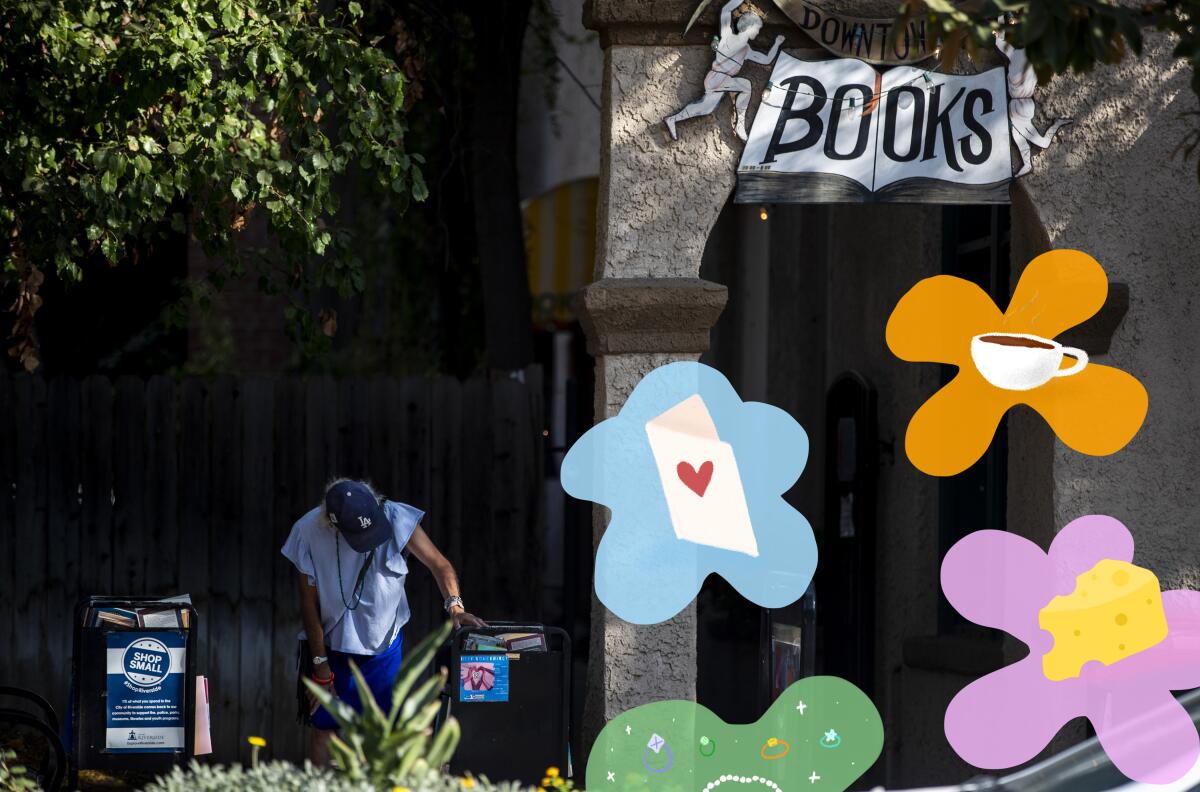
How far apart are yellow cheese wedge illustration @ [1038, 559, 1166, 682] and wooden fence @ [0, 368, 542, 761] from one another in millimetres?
2828

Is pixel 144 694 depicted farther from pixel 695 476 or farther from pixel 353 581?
pixel 695 476

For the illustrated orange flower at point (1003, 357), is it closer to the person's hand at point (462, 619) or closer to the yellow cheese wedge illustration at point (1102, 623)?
the yellow cheese wedge illustration at point (1102, 623)

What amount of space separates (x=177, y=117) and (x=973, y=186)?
345 centimetres

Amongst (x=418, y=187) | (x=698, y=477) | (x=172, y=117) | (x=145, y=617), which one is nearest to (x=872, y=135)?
(x=698, y=477)

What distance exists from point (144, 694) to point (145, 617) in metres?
0.32

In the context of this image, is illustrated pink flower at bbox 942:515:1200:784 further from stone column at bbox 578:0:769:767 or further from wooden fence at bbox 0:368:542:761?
wooden fence at bbox 0:368:542:761

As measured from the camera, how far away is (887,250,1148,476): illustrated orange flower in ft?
20.1

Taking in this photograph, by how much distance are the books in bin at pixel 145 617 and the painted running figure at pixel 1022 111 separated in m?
3.99

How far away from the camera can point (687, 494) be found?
20.0 feet

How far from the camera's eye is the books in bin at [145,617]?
606 centimetres

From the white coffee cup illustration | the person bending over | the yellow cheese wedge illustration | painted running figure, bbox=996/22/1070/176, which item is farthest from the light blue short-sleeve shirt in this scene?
painted running figure, bbox=996/22/1070/176

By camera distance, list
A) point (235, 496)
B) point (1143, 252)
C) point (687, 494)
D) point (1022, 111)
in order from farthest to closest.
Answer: point (235, 496) < point (1143, 252) < point (1022, 111) < point (687, 494)

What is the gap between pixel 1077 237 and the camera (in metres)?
6.28

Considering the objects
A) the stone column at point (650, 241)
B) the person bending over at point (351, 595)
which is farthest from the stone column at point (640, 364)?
the person bending over at point (351, 595)
